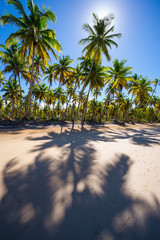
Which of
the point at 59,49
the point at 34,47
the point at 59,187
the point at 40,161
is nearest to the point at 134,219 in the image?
the point at 59,187

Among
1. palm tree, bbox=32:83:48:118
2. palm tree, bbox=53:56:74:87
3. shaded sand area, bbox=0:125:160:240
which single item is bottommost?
shaded sand area, bbox=0:125:160:240

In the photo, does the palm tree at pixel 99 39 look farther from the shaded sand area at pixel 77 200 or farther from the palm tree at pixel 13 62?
the shaded sand area at pixel 77 200

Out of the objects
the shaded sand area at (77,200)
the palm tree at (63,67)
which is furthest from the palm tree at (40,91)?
the shaded sand area at (77,200)

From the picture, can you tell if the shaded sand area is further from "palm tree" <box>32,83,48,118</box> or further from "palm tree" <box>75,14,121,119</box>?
"palm tree" <box>32,83,48,118</box>

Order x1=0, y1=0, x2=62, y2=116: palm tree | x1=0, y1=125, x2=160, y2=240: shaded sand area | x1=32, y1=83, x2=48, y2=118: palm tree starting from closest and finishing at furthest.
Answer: x1=0, y1=125, x2=160, y2=240: shaded sand area
x1=0, y1=0, x2=62, y2=116: palm tree
x1=32, y1=83, x2=48, y2=118: palm tree

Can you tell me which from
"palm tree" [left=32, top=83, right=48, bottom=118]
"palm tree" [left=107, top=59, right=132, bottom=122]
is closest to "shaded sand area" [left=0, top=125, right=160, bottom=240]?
"palm tree" [left=107, top=59, right=132, bottom=122]

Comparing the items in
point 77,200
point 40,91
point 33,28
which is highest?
point 33,28

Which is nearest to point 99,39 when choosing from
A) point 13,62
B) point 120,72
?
point 120,72

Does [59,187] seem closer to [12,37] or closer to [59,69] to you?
[12,37]

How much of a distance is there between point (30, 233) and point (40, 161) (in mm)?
1949

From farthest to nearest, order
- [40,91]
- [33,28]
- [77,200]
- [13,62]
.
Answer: [40,91] < [13,62] < [33,28] < [77,200]

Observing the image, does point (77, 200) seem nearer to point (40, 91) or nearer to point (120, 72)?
point (120, 72)

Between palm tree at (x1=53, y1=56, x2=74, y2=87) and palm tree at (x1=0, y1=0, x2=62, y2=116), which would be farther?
palm tree at (x1=53, y1=56, x2=74, y2=87)

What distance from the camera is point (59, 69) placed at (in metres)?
18.8
